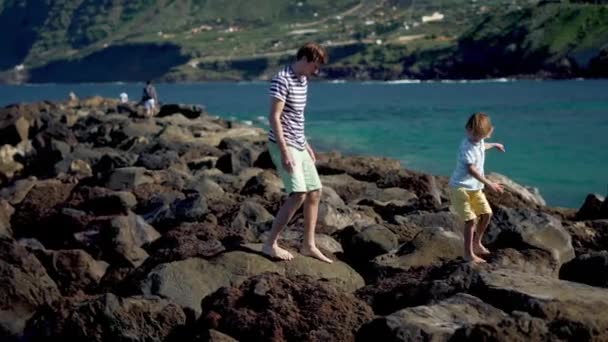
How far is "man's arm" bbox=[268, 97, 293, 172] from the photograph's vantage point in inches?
313

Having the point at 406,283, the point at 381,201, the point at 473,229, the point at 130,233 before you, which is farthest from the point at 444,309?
the point at 381,201

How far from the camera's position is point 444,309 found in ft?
21.1

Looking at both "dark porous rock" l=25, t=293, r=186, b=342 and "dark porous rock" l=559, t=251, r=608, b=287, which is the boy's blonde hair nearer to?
"dark porous rock" l=559, t=251, r=608, b=287

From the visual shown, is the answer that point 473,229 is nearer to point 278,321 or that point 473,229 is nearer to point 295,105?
point 295,105

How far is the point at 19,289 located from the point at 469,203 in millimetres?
3631

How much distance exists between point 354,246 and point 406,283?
1826mm

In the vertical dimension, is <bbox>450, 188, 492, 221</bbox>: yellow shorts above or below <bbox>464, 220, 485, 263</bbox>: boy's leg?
above

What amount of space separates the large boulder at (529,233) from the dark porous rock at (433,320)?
202cm

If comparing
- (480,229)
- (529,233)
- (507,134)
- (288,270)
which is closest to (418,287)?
(288,270)

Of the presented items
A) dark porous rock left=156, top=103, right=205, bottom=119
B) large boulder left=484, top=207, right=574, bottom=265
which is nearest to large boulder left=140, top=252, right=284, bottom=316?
large boulder left=484, top=207, right=574, bottom=265

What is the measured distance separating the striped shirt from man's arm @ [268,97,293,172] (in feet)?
0.15

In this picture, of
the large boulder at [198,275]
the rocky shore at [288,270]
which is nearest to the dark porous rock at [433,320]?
the rocky shore at [288,270]

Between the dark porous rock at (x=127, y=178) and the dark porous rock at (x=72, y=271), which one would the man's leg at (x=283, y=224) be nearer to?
the dark porous rock at (x=72, y=271)

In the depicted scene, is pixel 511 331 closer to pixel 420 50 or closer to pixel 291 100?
pixel 291 100
